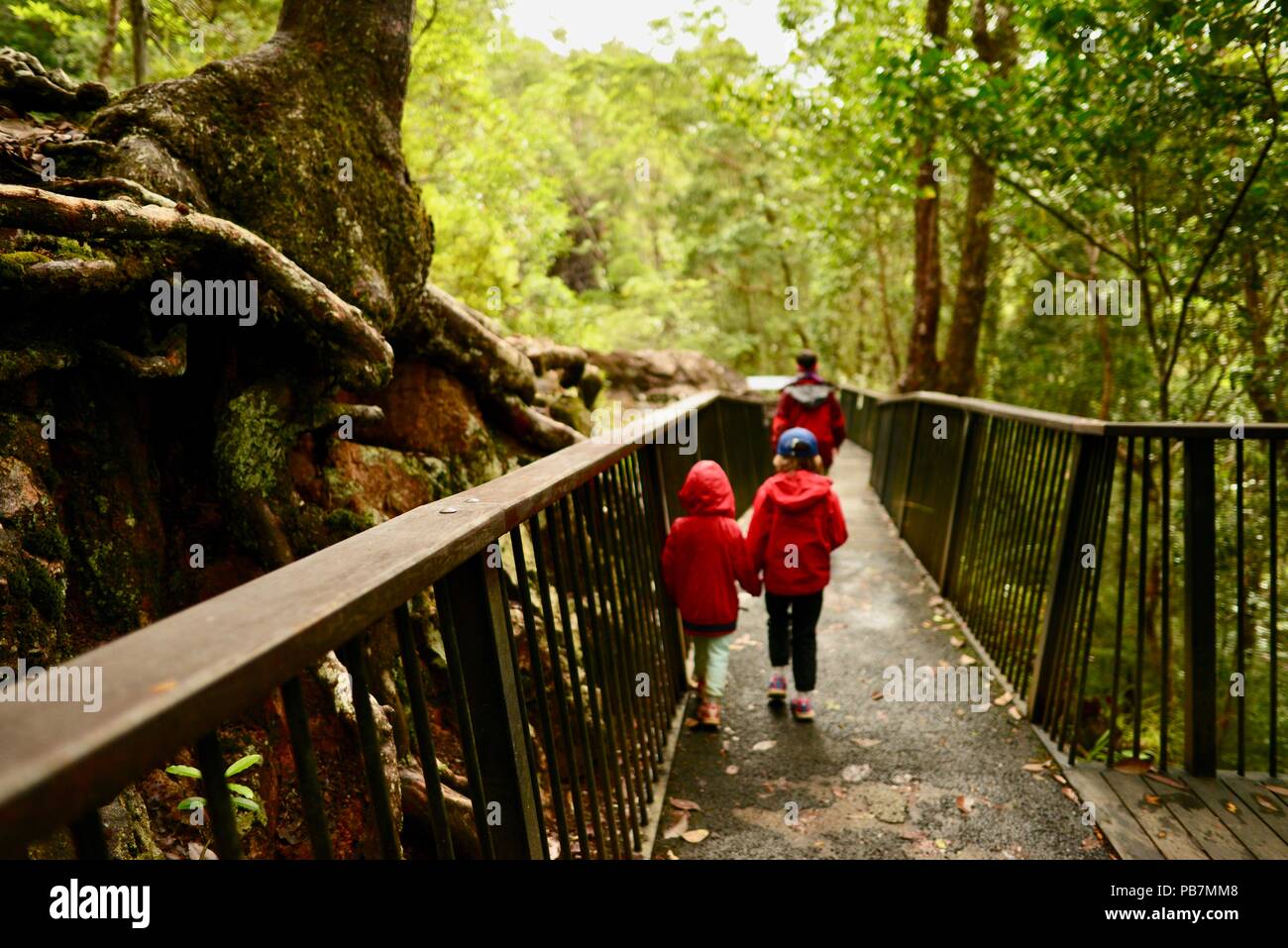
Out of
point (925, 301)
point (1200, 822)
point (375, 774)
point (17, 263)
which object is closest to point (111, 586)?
point (17, 263)

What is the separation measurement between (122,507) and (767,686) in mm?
3680

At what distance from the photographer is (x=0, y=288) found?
2475 mm

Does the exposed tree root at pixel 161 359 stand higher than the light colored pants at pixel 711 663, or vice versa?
the exposed tree root at pixel 161 359

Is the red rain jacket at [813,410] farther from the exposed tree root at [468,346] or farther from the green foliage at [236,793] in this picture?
the green foliage at [236,793]

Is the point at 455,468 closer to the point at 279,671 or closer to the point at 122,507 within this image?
the point at 122,507

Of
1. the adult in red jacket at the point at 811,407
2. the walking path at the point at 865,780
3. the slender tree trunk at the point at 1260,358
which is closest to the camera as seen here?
the walking path at the point at 865,780

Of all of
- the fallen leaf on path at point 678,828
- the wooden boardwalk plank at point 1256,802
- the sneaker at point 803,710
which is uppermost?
the wooden boardwalk plank at point 1256,802

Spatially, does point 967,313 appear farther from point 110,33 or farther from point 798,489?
point 110,33
